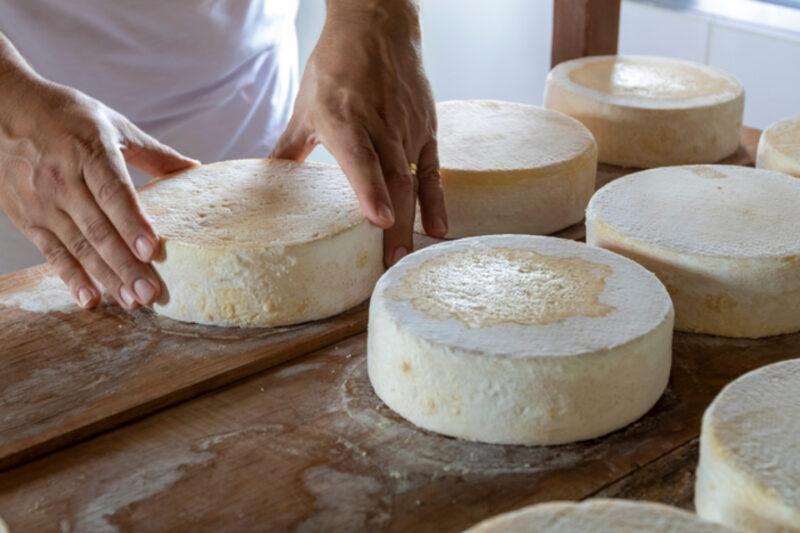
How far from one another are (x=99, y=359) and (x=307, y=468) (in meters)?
0.44

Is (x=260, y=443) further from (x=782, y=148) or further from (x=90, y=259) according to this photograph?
(x=782, y=148)

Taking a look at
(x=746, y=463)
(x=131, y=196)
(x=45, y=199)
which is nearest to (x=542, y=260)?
(x=746, y=463)

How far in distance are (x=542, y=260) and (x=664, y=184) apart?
0.39m

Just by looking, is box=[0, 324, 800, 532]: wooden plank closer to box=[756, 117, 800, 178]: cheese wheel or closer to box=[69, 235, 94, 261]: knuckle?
box=[69, 235, 94, 261]: knuckle

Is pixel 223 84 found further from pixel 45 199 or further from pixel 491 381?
pixel 491 381

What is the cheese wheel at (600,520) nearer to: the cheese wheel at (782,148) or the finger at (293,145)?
the finger at (293,145)

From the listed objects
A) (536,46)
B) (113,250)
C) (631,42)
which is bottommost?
(536,46)

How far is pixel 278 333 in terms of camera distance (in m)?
1.67

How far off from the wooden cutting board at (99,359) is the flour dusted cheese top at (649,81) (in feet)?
3.05

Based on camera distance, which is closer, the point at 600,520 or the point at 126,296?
the point at 600,520

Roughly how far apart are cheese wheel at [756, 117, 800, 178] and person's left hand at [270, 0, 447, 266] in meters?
0.67

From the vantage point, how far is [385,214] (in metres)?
1.74

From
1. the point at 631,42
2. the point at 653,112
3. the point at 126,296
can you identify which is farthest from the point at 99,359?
the point at 631,42

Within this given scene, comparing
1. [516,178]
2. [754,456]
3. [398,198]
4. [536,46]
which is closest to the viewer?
[754,456]
